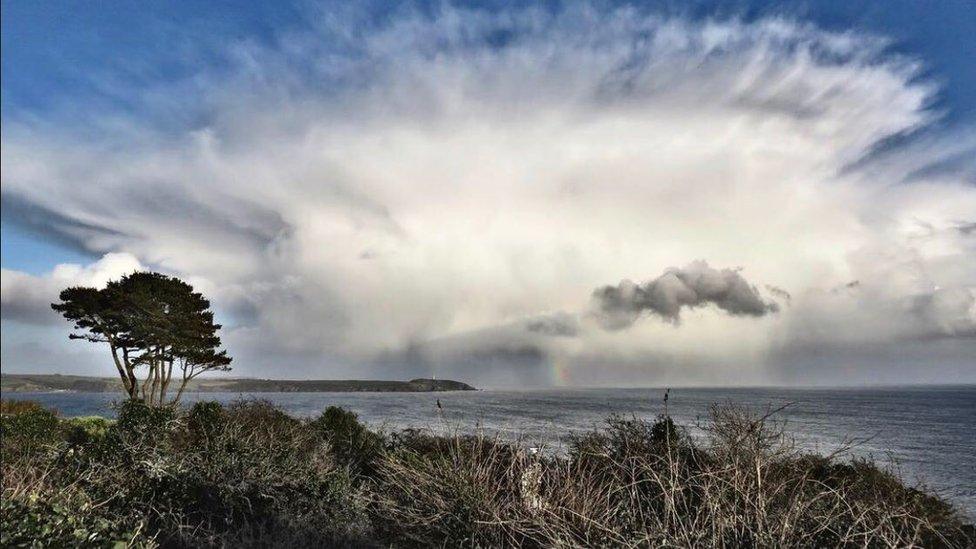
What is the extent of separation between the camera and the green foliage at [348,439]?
21.0m

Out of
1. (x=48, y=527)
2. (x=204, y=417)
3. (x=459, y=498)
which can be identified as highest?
(x=48, y=527)

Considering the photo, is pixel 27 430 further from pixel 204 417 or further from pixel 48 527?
pixel 48 527

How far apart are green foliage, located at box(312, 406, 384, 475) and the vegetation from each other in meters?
6.10

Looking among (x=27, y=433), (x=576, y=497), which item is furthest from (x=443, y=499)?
(x=27, y=433)

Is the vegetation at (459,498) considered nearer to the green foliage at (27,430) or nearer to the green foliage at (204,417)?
the green foliage at (27,430)

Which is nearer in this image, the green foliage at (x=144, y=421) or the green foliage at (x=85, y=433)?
the green foliage at (x=144, y=421)

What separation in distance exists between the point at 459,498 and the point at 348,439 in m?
16.9

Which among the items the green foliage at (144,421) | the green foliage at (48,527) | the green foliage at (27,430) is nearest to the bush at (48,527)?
the green foliage at (48,527)

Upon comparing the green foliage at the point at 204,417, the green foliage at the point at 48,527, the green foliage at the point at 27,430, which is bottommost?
the green foliage at the point at 27,430

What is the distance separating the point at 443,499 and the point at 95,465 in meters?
6.60

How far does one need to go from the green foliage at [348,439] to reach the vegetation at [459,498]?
240 inches

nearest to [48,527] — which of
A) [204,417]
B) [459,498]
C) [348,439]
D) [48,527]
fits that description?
[48,527]

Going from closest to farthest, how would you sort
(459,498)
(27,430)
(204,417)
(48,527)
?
1. (48,527)
2. (459,498)
3. (27,430)
4. (204,417)

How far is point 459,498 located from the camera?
737cm
